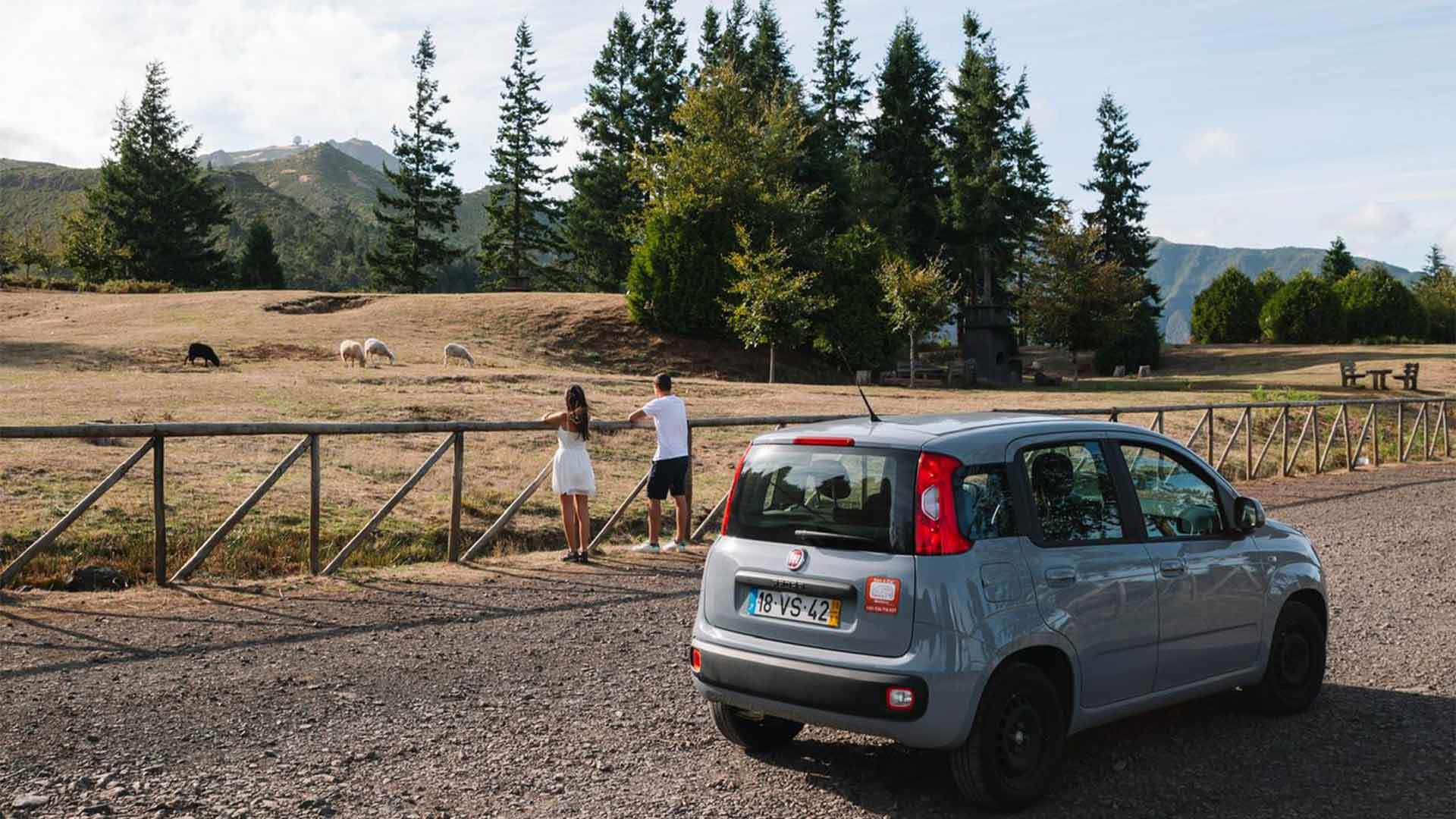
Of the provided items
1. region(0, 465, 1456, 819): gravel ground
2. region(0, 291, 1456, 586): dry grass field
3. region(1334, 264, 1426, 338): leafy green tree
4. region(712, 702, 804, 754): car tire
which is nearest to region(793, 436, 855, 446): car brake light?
region(712, 702, 804, 754): car tire

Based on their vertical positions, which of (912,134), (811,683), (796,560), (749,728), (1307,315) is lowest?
(749,728)

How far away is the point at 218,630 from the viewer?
8.06m

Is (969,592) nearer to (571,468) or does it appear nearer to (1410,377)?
(571,468)

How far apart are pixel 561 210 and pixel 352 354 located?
52121 mm

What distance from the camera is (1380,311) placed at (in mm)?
72188

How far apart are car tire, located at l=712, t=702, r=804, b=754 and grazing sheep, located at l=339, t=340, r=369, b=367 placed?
2821 cm

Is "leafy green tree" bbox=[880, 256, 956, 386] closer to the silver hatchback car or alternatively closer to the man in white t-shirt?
the man in white t-shirt

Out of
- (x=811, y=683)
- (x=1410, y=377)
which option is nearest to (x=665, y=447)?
(x=811, y=683)

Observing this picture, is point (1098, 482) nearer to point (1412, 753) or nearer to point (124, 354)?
point (1412, 753)

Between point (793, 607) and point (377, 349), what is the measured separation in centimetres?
3028

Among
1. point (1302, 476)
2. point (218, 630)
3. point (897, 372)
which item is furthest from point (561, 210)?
point (218, 630)

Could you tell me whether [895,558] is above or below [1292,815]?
above

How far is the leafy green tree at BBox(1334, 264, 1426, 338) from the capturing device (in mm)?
72062

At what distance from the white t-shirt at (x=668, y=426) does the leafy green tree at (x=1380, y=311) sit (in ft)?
236
